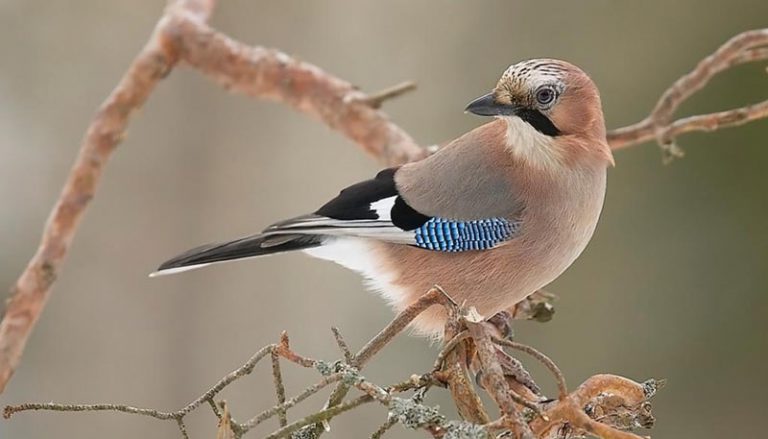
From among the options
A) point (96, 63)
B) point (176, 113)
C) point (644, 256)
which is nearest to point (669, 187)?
point (644, 256)

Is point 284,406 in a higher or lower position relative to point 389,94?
lower

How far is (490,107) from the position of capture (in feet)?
3.64

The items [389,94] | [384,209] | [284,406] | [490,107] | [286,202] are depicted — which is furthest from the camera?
[286,202]

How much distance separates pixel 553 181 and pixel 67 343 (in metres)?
1.79

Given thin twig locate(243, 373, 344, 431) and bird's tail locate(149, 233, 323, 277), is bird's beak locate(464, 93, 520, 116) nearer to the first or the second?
bird's tail locate(149, 233, 323, 277)

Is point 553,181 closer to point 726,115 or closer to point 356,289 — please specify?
point 726,115

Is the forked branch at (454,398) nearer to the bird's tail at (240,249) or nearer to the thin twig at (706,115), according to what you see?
the bird's tail at (240,249)

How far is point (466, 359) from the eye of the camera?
678 millimetres

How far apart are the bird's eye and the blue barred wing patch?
15 cm

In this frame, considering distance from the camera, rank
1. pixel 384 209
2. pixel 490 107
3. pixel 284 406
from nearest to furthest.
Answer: pixel 284 406 < pixel 490 107 < pixel 384 209

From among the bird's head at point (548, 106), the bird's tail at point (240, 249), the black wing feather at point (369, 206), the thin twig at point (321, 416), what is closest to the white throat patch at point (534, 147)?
the bird's head at point (548, 106)

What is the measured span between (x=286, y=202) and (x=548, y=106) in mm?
1646

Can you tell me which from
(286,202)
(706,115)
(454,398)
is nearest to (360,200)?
(706,115)

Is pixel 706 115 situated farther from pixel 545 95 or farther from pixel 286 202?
pixel 286 202
